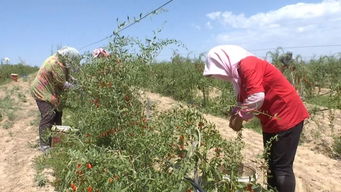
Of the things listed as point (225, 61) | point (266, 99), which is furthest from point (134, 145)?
point (266, 99)

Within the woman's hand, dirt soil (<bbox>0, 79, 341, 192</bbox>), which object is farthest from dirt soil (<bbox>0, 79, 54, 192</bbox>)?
the woman's hand

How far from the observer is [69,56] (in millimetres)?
4590

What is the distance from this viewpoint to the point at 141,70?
11.4 feet

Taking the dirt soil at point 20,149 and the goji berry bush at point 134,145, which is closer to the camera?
the goji berry bush at point 134,145

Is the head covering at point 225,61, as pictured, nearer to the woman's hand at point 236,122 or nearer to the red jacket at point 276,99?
the red jacket at point 276,99

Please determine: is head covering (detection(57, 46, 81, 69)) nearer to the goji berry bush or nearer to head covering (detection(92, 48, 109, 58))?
head covering (detection(92, 48, 109, 58))

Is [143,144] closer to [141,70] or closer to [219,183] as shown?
[219,183]

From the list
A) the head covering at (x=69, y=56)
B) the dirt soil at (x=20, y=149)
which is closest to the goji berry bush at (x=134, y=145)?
the head covering at (x=69, y=56)

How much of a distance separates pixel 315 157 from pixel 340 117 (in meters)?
2.26

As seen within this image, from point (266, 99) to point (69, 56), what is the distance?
2.50m

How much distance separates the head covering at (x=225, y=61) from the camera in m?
2.62

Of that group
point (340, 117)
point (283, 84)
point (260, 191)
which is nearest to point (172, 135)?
point (260, 191)

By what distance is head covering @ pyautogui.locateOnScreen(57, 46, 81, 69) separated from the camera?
431 centimetres

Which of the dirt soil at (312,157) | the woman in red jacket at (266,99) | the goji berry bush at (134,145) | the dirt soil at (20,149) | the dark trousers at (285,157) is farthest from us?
the dirt soil at (20,149)
